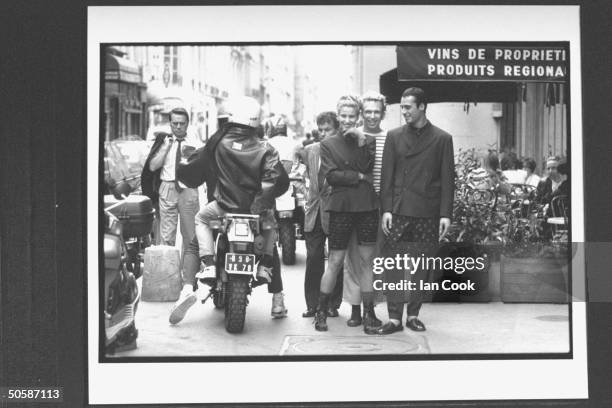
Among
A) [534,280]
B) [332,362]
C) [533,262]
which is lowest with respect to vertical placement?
[332,362]

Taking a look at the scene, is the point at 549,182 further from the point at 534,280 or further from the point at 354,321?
the point at 354,321

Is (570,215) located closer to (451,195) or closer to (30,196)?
(451,195)

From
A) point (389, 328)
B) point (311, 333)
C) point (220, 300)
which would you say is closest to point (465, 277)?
point (389, 328)

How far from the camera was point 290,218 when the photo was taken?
6.42 m

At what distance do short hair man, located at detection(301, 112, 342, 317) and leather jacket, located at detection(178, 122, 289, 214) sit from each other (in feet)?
0.67

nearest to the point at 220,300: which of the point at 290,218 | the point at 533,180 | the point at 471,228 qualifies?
the point at 290,218

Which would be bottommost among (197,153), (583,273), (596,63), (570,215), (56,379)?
(56,379)

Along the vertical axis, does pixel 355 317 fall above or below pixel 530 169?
below

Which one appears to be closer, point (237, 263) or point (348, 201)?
point (237, 263)

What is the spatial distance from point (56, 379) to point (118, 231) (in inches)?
43.2

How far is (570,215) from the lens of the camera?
6.41m

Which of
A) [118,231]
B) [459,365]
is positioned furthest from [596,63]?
[118,231]

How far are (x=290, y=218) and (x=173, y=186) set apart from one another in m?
0.84

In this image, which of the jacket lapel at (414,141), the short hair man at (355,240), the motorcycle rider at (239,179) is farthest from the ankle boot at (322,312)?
the jacket lapel at (414,141)
